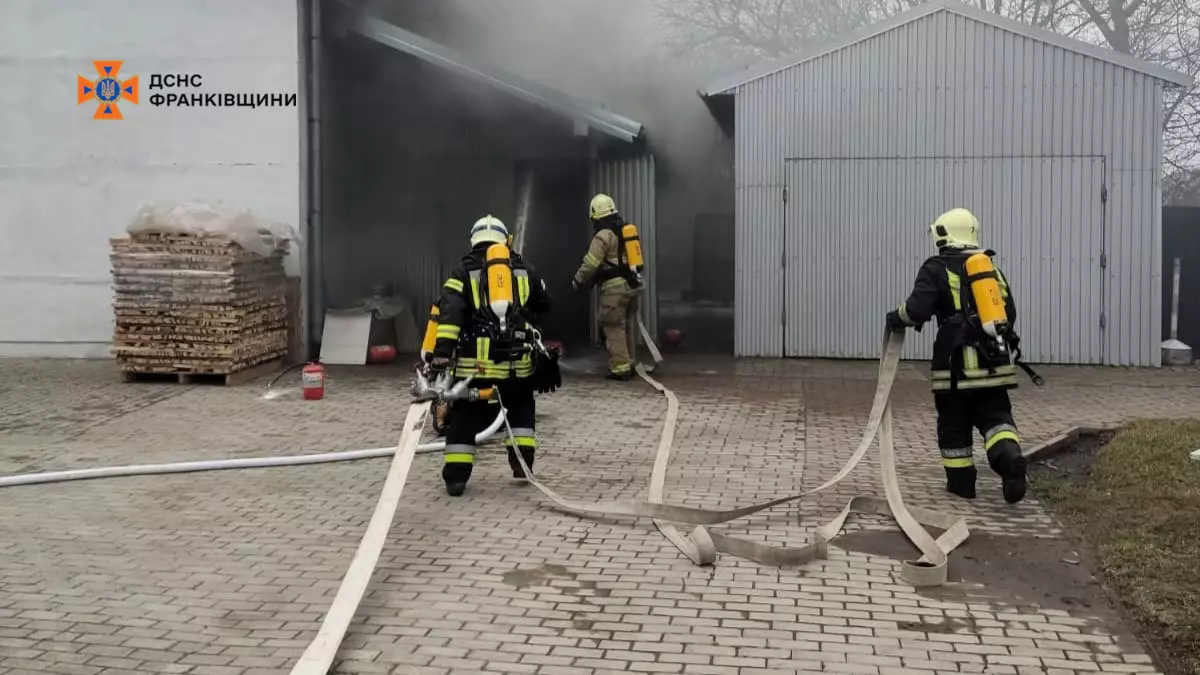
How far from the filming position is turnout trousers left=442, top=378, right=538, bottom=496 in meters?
6.03

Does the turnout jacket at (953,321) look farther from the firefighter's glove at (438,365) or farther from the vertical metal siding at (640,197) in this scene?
the vertical metal siding at (640,197)

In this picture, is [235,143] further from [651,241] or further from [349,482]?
[349,482]

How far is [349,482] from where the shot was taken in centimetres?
643

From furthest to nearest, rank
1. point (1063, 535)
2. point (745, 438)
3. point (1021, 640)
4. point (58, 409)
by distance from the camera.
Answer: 1. point (58, 409)
2. point (745, 438)
3. point (1063, 535)
4. point (1021, 640)

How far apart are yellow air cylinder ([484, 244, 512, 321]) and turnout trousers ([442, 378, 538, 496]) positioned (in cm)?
43

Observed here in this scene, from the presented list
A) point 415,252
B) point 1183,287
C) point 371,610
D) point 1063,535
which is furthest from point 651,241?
point 371,610

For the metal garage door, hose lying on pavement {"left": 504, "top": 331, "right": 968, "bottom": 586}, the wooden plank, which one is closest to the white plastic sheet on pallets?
the wooden plank

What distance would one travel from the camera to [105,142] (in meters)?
11.6

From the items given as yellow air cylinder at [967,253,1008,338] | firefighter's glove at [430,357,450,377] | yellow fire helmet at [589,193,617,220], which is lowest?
firefighter's glove at [430,357,450,377]

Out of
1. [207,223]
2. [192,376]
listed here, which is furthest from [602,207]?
[192,376]

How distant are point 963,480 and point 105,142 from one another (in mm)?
9354

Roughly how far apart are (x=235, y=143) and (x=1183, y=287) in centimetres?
1042

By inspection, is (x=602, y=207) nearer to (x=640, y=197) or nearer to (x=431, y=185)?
(x=640, y=197)

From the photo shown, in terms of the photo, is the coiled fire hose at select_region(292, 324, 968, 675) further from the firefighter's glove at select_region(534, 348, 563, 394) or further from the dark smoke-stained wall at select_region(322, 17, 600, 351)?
the dark smoke-stained wall at select_region(322, 17, 600, 351)
